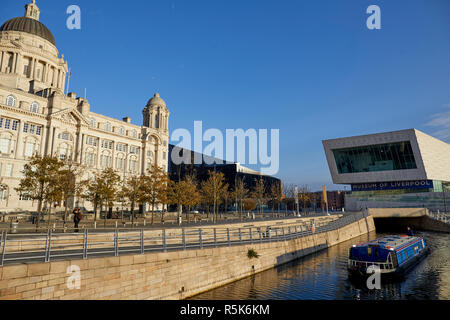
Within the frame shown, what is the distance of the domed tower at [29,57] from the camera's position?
6675 centimetres

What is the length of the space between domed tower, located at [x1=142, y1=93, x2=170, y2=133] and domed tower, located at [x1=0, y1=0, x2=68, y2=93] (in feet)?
75.9

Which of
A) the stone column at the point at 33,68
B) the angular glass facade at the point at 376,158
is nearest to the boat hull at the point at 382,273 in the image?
the angular glass facade at the point at 376,158

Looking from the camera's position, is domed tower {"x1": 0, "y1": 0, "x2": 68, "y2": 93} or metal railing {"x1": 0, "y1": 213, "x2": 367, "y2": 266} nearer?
metal railing {"x1": 0, "y1": 213, "x2": 367, "y2": 266}

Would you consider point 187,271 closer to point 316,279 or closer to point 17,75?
point 316,279

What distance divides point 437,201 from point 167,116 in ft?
243

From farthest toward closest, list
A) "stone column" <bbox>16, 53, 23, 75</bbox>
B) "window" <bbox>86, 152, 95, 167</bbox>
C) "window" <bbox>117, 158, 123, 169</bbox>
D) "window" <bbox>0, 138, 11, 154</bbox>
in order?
1. "window" <bbox>117, 158, 123, 169</bbox>
2. "stone column" <bbox>16, 53, 23, 75</bbox>
3. "window" <bbox>86, 152, 95, 167</bbox>
4. "window" <bbox>0, 138, 11, 154</bbox>

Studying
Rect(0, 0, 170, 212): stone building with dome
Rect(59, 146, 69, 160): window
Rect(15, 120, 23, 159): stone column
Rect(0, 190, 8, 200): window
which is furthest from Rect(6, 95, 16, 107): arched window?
Rect(0, 190, 8, 200): window

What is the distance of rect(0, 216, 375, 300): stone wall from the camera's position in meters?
9.32

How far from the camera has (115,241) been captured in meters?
12.5

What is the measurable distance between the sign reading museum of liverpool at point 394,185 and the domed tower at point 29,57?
79031 mm

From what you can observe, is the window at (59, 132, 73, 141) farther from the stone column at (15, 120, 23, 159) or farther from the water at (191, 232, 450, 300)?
the water at (191, 232, 450, 300)

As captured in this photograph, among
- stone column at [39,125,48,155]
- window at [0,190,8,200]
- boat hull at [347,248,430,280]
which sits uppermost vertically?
stone column at [39,125,48,155]

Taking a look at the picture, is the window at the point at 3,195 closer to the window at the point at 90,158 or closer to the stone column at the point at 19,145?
the stone column at the point at 19,145
